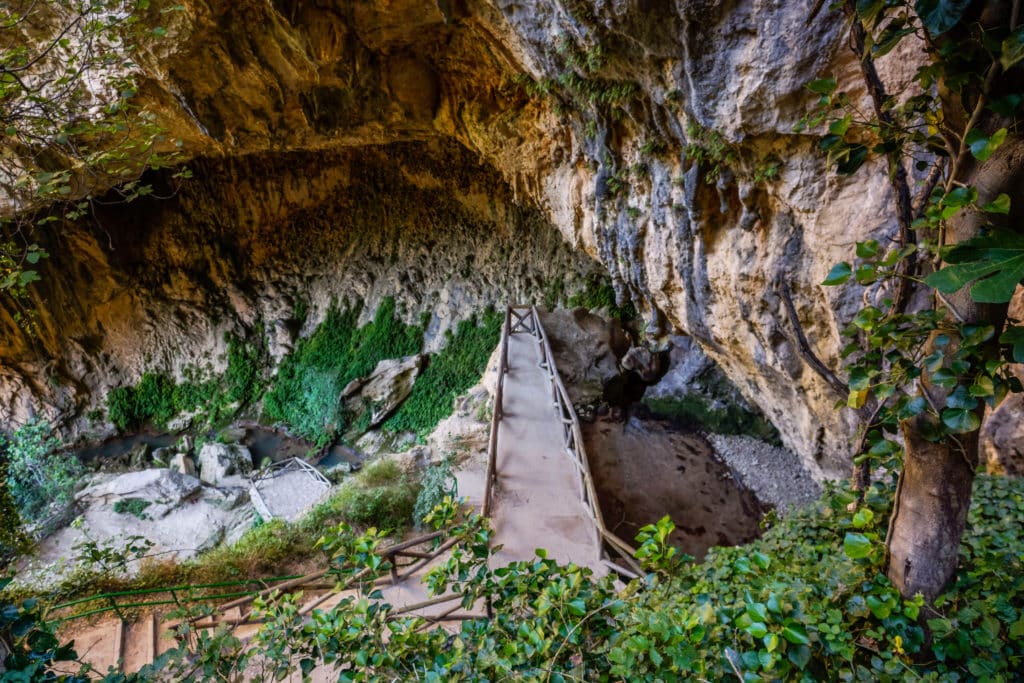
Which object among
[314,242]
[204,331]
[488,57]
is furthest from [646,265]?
[204,331]

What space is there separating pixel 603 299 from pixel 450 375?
4.29 meters

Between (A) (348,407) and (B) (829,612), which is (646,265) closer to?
(B) (829,612)

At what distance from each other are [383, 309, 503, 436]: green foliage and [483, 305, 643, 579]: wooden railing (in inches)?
84.3

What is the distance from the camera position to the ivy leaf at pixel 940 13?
0.81m

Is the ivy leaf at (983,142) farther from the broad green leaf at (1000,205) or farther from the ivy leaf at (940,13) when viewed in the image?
the ivy leaf at (940,13)

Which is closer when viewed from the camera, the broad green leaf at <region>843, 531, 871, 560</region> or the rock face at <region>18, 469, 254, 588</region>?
the broad green leaf at <region>843, 531, 871, 560</region>

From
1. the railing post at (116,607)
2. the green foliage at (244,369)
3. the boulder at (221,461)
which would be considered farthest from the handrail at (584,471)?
the green foliage at (244,369)

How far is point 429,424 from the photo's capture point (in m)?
10.0

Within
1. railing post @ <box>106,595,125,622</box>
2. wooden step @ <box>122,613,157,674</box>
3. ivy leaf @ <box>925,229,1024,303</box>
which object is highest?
ivy leaf @ <box>925,229,1024,303</box>

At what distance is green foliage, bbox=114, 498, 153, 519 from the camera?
6805 millimetres

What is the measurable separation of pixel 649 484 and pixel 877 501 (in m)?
5.76

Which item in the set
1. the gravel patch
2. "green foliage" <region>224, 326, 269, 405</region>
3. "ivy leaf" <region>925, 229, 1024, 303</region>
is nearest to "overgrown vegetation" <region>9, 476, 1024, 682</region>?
"ivy leaf" <region>925, 229, 1024, 303</region>

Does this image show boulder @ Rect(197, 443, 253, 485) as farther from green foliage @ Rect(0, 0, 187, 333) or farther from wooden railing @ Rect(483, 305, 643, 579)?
wooden railing @ Rect(483, 305, 643, 579)

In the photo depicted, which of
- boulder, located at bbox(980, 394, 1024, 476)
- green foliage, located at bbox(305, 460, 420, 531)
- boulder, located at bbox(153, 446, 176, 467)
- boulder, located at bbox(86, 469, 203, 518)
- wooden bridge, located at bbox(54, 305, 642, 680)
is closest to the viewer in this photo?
boulder, located at bbox(980, 394, 1024, 476)
